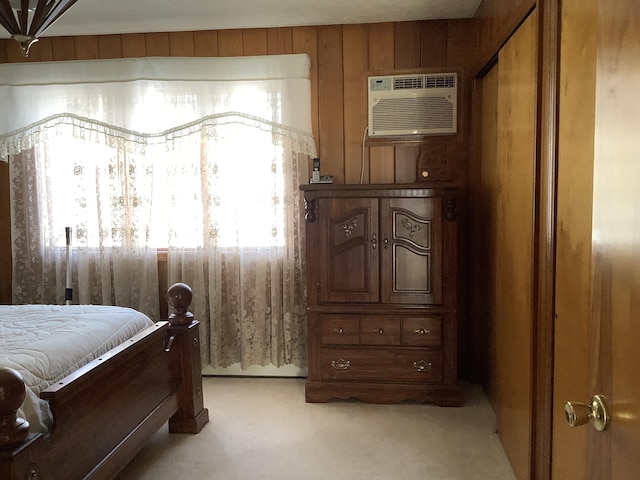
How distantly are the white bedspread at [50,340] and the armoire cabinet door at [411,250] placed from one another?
143 centimetres

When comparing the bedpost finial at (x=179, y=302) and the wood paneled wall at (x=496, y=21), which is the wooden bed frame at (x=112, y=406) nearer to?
the bedpost finial at (x=179, y=302)

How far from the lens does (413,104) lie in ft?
11.4

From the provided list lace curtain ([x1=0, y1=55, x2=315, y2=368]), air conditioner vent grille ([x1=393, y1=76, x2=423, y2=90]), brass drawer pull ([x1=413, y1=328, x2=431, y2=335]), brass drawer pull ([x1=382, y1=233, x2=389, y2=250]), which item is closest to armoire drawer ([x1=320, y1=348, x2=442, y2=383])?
brass drawer pull ([x1=413, y1=328, x2=431, y2=335])

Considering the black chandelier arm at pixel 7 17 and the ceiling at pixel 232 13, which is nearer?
the black chandelier arm at pixel 7 17

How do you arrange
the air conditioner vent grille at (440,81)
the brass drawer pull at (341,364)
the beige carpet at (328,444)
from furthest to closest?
1. the air conditioner vent grille at (440,81)
2. the brass drawer pull at (341,364)
3. the beige carpet at (328,444)

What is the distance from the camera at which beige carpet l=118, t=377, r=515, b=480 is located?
2.45 m

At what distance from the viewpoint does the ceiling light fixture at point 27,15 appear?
1.99 meters

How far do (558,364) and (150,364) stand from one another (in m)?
1.77

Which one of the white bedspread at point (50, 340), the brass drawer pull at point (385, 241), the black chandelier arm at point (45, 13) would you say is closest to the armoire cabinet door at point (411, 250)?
the brass drawer pull at point (385, 241)

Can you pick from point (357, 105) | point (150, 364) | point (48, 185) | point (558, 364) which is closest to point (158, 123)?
point (48, 185)

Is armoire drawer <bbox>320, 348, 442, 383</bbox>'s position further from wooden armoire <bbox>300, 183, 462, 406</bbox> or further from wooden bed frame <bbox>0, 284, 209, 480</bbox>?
wooden bed frame <bbox>0, 284, 209, 480</bbox>

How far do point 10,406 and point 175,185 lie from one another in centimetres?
227

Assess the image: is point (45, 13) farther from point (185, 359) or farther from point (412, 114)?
point (412, 114)

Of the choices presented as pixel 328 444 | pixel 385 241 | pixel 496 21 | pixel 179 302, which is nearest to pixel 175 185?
pixel 179 302
